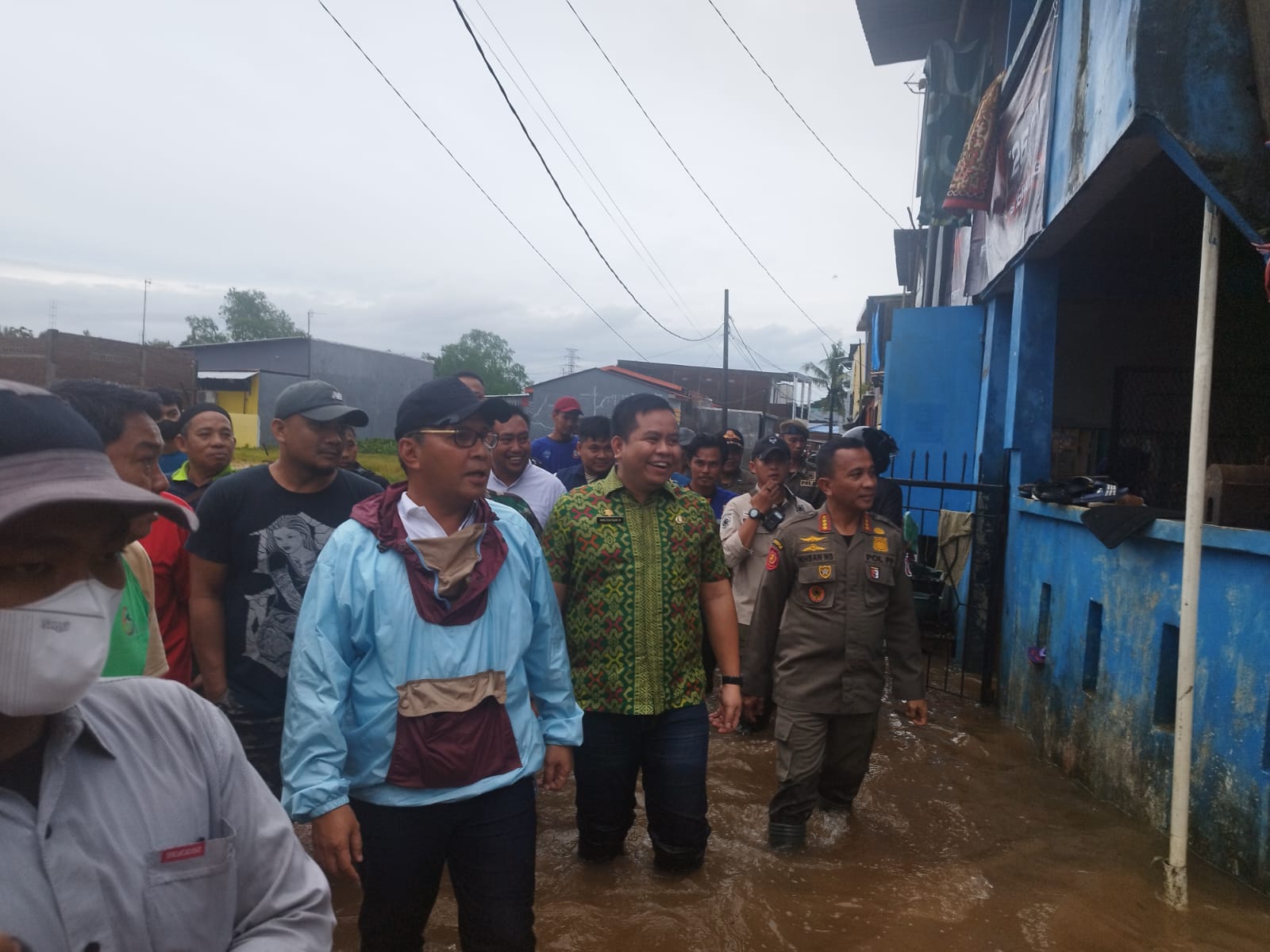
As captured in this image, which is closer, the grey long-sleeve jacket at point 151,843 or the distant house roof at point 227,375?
the grey long-sleeve jacket at point 151,843

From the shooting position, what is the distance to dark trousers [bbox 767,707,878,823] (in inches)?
167

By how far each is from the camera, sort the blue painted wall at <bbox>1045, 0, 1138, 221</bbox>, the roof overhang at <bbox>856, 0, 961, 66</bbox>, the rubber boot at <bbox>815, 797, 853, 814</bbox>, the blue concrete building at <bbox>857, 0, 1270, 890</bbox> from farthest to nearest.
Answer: the roof overhang at <bbox>856, 0, 961, 66</bbox>, the rubber boot at <bbox>815, 797, 853, 814</bbox>, the blue painted wall at <bbox>1045, 0, 1138, 221</bbox>, the blue concrete building at <bbox>857, 0, 1270, 890</bbox>

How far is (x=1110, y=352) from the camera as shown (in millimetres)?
9609

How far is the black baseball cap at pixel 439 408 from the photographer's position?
110 inches

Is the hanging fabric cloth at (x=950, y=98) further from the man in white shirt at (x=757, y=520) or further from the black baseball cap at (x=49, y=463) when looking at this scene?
the black baseball cap at (x=49, y=463)

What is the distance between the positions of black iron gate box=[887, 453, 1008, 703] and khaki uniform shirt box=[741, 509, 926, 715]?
2.28 metres

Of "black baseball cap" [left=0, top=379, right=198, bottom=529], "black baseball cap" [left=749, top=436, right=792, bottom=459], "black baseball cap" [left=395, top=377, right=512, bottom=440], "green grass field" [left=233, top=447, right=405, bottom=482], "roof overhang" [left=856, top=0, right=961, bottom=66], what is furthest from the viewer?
"green grass field" [left=233, top=447, right=405, bottom=482]

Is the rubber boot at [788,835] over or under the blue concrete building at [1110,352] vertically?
under

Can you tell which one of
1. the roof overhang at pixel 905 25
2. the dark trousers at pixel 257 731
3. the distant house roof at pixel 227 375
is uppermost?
the roof overhang at pixel 905 25

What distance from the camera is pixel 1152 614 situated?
458cm

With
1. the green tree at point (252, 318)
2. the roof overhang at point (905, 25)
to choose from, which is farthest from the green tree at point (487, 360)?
the roof overhang at point (905, 25)

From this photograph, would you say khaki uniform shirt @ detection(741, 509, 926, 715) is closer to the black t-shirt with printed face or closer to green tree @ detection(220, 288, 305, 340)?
the black t-shirt with printed face

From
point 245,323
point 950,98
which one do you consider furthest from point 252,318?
point 950,98

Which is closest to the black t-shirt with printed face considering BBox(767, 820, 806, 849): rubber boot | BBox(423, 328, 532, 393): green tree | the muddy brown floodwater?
the muddy brown floodwater
